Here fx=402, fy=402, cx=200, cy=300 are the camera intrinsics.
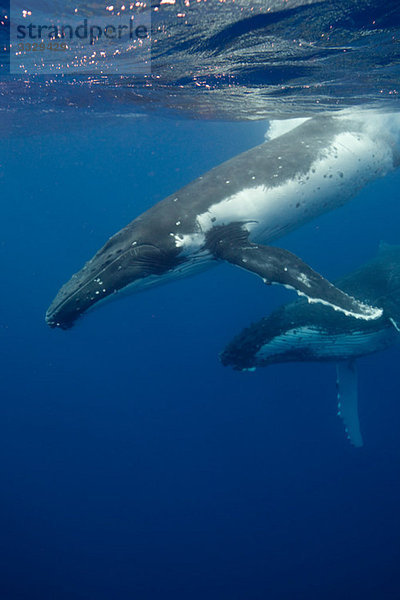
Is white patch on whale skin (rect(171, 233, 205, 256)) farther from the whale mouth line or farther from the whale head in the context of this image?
the whale mouth line

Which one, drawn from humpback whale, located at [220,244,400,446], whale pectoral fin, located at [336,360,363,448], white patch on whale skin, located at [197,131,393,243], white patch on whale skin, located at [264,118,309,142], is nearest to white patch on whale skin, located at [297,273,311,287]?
white patch on whale skin, located at [197,131,393,243]

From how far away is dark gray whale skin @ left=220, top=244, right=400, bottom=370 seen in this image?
7746mm

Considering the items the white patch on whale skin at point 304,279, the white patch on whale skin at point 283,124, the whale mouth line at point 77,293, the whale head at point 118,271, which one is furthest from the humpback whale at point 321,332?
the white patch on whale skin at point 283,124

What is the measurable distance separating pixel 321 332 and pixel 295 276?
7.41ft

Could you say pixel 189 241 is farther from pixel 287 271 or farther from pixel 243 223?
pixel 287 271

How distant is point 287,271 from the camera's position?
606 centimetres

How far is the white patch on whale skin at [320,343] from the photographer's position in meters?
7.84

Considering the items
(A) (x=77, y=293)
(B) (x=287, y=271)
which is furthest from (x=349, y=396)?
(A) (x=77, y=293)

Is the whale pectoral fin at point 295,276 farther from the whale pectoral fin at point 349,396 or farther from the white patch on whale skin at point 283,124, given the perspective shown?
the white patch on whale skin at point 283,124

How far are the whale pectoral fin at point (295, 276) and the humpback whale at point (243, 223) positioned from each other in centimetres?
2

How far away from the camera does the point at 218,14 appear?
778 centimetres

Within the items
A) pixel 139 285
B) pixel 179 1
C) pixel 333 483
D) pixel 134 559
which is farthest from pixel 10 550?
pixel 179 1

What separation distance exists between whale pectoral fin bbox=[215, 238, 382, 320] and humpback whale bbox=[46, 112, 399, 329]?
0.6 inches

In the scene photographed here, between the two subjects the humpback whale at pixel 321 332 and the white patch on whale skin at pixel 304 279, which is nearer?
the white patch on whale skin at pixel 304 279
